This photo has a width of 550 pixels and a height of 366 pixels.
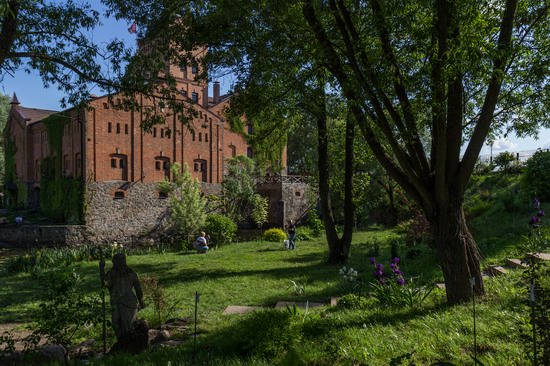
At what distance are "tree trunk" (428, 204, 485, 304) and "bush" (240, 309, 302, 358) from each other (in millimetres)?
2320

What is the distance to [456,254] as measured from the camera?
5.84 meters

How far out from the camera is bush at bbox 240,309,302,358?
15.1 feet

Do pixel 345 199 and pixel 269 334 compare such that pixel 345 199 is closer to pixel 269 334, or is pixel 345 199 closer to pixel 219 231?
pixel 269 334

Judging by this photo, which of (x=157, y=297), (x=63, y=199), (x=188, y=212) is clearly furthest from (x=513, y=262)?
(x=63, y=199)

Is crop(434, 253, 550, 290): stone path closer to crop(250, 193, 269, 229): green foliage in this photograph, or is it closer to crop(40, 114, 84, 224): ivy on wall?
crop(250, 193, 269, 229): green foliage

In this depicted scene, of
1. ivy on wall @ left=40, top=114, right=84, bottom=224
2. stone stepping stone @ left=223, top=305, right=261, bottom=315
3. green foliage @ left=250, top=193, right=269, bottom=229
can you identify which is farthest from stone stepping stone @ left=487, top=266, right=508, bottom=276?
ivy on wall @ left=40, top=114, right=84, bottom=224

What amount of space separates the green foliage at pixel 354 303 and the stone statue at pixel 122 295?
3.25 meters

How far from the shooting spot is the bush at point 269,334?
459cm

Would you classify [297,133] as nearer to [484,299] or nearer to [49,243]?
[49,243]

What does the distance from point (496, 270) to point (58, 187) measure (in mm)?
31617

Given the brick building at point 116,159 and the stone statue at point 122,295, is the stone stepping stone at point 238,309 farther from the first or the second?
the brick building at point 116,159

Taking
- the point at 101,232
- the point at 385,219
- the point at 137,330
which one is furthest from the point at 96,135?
the point at 137,330

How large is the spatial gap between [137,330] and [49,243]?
24224 millimetres

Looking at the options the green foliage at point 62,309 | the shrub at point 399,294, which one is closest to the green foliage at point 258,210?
the shrub at point 399,294
